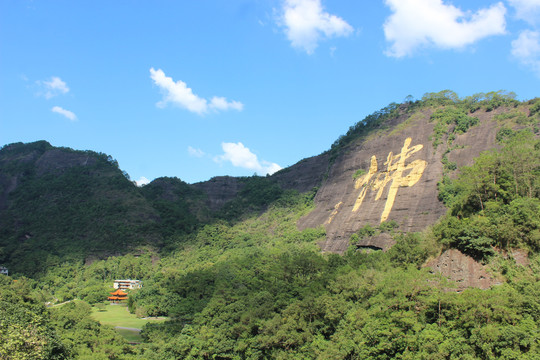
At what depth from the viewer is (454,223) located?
27469 millimetres

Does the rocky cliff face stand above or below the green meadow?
above

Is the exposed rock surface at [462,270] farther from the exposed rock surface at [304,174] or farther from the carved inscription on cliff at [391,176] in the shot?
the exposed rock surface at [304,174]

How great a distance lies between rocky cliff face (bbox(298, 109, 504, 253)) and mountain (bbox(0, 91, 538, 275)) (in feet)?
0.45

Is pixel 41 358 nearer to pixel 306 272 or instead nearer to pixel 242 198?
pixel 306 272

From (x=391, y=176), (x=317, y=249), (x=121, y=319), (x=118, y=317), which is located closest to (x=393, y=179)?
(x=391, y=176)

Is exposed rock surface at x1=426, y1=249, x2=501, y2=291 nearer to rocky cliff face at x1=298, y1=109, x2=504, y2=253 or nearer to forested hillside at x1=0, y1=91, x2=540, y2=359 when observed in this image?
forested hillside at x1=0, y1=91, x2=540, y2=359

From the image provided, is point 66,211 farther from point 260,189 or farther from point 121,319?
point 121,319

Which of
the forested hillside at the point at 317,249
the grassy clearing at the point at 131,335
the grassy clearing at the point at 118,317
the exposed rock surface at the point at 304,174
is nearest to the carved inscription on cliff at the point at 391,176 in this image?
the forested hillside at the point at 317,249

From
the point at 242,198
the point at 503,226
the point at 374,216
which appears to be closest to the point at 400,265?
the point at 503,226

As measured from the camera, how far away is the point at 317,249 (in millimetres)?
44969

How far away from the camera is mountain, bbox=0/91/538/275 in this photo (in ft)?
141

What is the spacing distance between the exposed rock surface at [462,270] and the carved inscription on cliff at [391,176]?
47.9 feet

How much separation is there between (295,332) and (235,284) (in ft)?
39.9

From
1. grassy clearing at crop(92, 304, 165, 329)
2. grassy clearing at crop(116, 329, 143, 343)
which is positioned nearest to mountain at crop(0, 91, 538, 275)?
grassy clearing at crop(92, 304, 165, 329)
